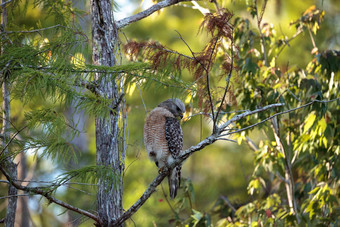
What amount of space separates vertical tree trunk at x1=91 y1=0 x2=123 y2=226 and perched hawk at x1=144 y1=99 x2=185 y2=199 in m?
1.10

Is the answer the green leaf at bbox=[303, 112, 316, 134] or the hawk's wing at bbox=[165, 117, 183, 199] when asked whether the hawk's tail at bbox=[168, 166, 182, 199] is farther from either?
the green leaf at bbox=[303, 112, 316, 134]

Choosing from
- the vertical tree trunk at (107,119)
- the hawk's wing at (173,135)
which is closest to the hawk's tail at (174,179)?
the hawk's wing at (173,135)

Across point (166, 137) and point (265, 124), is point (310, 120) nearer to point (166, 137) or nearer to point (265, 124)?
point (265, 124)

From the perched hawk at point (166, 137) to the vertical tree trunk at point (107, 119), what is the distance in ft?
3.62

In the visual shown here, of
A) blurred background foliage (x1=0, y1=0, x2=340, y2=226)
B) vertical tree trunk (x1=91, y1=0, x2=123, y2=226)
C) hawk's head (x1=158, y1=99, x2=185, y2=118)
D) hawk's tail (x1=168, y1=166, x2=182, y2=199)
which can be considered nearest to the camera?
vertical tree trunk (x1=91, y1=0, x2=123, y2=226)

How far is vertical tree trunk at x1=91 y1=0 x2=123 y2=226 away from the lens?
427 cm

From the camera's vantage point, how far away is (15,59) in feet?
12.0

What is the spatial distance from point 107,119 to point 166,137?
1.26 m

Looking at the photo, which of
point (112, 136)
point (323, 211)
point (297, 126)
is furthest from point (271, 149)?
point (112, 136)

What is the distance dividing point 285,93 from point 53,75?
127 inches

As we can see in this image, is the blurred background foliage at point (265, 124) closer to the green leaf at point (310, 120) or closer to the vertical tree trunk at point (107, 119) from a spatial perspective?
the green leaf at point (310, 120)

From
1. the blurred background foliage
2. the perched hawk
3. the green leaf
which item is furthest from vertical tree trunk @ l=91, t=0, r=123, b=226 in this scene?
the green leaf

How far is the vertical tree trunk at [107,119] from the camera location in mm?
4270

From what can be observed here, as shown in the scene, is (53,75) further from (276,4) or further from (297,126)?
(276,4)
